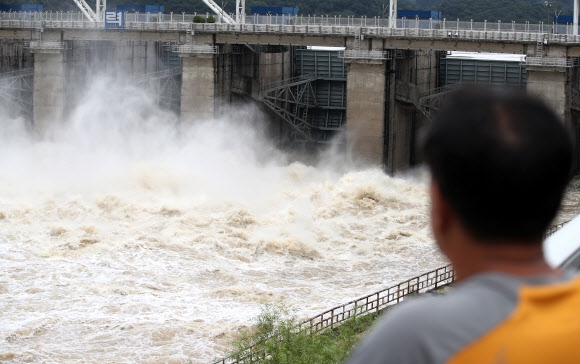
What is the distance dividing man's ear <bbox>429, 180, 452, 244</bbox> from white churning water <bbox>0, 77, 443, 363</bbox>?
15790 mm

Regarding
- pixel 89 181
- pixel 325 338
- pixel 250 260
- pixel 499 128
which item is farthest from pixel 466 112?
pixel 89 181

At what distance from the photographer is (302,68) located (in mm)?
42188

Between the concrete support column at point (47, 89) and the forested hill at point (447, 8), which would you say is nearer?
the concrete support column at point (47, 89)

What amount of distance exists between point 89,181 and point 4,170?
3700 millimetres

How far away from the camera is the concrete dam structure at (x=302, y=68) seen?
3519 cm

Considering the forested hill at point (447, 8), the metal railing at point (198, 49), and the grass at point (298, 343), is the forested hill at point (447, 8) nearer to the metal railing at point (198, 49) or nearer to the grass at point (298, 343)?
the metal railing at point (198, 49)

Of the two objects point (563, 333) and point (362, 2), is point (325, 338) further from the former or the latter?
point (362, 2)

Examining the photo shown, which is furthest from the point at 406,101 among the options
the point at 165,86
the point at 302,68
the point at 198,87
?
the point at 165,86

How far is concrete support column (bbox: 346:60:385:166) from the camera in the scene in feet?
118

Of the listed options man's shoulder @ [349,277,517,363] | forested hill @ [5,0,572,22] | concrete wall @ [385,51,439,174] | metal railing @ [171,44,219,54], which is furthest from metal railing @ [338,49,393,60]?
man's shoulder @ [349,277,517,363]

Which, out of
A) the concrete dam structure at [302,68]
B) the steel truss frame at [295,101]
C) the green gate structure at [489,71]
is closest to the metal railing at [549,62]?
the concrete dam structure at [302,68]

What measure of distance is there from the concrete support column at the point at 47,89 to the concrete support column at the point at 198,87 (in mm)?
4992

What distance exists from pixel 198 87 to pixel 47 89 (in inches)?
236

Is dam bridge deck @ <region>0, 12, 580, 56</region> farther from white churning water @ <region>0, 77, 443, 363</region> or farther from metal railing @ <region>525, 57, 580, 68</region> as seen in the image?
white churning water @ <region>0, 77, 443, 363</region>
